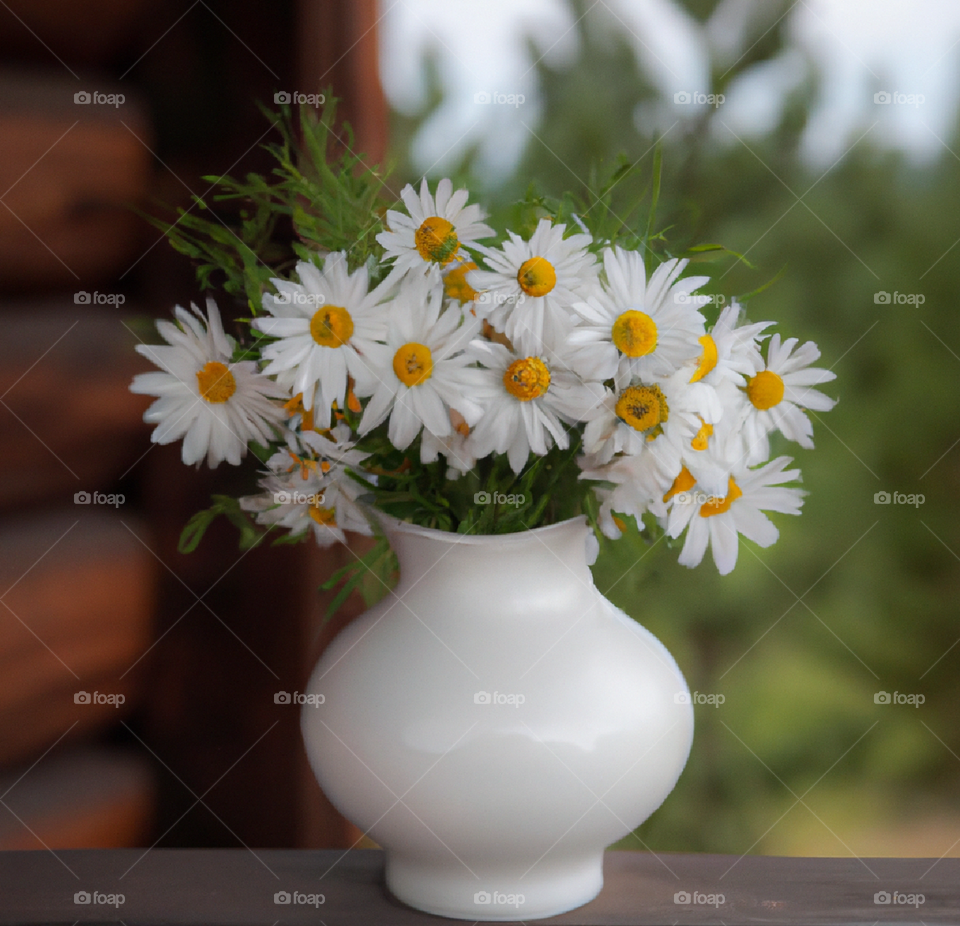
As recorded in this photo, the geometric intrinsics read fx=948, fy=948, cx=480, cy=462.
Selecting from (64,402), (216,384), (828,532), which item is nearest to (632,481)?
(216,384)

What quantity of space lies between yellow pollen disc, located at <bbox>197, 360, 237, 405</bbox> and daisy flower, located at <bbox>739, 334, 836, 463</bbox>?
1.03ft

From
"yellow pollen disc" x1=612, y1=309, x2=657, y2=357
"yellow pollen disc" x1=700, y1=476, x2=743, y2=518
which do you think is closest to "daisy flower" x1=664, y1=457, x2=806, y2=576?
"yellow pollen disc" x1=700, y1=476, x2=743, y2=518

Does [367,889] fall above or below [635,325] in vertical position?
below

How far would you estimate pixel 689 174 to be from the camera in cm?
116

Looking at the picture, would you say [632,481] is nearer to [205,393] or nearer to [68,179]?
[205,393]

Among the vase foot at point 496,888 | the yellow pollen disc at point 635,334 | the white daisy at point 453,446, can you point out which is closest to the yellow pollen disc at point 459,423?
the white daisy at point 453,446

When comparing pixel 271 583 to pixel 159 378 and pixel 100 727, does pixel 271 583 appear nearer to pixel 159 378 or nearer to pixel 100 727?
pixel 100 727

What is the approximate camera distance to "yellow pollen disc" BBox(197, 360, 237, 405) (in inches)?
23.2

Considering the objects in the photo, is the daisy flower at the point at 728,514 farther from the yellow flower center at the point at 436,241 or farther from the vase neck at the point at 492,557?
the yellow flower center at the point at 436,241

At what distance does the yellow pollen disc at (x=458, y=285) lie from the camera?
57cm

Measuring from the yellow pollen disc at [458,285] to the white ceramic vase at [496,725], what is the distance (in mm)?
148

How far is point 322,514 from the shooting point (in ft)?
2.04

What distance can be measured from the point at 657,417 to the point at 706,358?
5cm

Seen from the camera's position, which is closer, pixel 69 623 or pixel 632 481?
pixel 632 481
